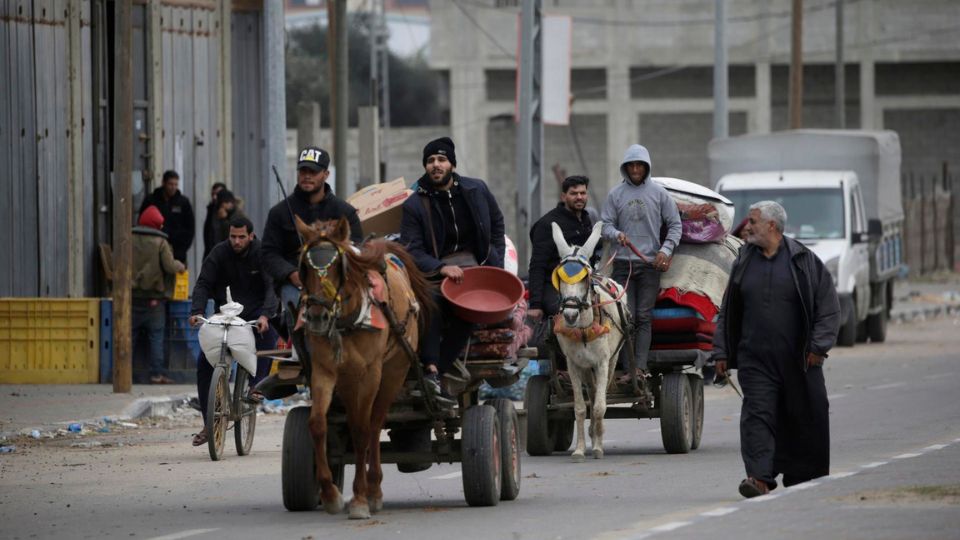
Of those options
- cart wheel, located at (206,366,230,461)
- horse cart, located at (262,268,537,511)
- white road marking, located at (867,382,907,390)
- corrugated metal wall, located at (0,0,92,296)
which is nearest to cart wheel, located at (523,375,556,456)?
cart wheel, located at (206,366,230,461)

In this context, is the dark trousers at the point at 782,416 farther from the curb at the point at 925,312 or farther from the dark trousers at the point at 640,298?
the curb at the point at 925,312

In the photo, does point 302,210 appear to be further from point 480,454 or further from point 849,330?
point 849,330

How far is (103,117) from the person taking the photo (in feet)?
81.6

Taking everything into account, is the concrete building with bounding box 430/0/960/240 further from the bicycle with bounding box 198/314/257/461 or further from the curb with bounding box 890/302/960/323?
the bicycle with bounding box 198/314/257/461

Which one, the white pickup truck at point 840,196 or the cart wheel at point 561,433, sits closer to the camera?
the cart wheel at point 561,433

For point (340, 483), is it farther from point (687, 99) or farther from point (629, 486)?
point (687, 99)

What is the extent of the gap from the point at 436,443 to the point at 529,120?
15.1m

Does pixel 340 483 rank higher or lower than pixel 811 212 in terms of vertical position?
lower

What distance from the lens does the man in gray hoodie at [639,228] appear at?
651 inches

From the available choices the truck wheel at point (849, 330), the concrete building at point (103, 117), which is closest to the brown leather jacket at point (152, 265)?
the concrete building at point (103, 117)

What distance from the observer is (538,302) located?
16.1 meters

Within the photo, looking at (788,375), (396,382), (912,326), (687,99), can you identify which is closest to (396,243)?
(396,382)

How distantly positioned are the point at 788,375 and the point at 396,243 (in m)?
2.60

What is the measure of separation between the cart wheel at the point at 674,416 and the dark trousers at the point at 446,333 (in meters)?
4.18
